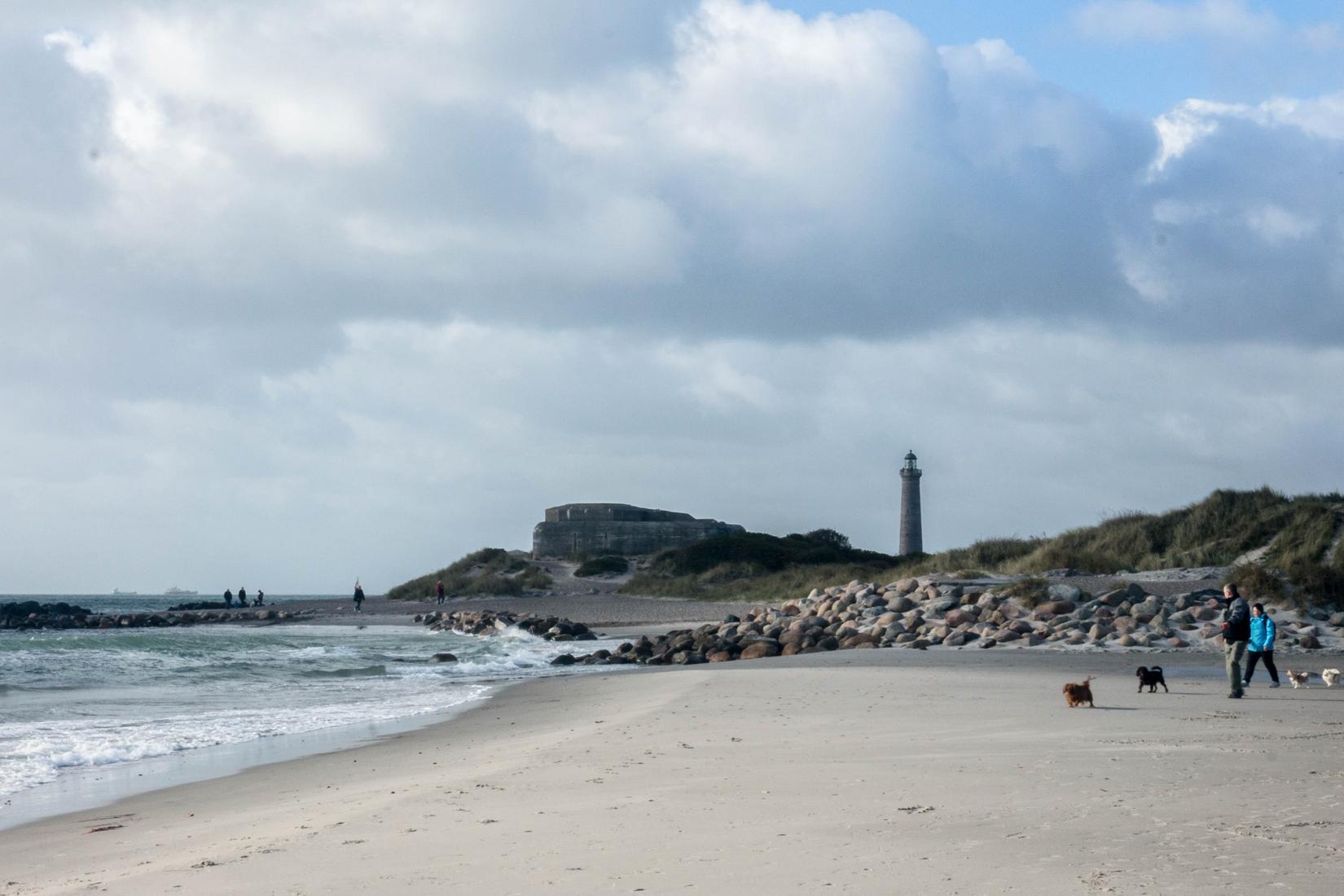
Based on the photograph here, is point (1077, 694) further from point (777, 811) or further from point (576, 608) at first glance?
point (576, 608)

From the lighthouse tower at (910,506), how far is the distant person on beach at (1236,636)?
165 feet

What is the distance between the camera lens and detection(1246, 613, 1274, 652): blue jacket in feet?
42.9

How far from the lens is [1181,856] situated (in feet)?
15.0

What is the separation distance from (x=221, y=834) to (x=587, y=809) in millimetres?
2053

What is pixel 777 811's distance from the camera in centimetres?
593

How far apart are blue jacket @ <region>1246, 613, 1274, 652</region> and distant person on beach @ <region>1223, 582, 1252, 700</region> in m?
0.63

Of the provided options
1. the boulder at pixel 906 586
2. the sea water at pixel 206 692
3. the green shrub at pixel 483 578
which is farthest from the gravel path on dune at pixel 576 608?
the boulder at pixel 906 586

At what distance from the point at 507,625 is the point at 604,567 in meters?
23.2

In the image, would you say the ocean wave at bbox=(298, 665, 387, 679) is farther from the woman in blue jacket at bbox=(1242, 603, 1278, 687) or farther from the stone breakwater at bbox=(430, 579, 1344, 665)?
the woman in blue jacket at bbox=(1242, 603, 1278, 687)

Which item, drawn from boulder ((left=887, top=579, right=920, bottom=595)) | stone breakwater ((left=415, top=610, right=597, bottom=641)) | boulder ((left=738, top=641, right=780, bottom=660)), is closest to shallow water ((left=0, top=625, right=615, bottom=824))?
stone breakwater ((left=415, top=610, right=597, bottom=641))

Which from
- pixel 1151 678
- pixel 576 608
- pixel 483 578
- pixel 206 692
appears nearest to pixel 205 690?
pixel 206 692

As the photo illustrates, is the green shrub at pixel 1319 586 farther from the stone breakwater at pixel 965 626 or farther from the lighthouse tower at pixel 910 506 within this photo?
the lighthouse tower at pixel 910 506

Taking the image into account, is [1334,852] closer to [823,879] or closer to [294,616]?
[823,879]

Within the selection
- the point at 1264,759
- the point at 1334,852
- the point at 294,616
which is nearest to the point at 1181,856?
the point at 1334,852
